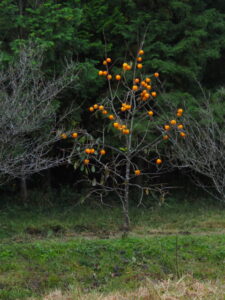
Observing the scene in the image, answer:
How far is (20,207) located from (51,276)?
17.3 feet

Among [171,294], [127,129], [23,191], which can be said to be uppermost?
[127,129]

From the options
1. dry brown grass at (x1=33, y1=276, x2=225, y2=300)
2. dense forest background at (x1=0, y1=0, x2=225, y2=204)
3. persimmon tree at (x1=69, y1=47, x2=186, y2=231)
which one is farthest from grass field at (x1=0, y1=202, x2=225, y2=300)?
dense forest background at (x1=0, y1=0, x2=225, y2=204)

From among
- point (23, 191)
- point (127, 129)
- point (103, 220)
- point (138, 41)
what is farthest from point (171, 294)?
point (23, 191)

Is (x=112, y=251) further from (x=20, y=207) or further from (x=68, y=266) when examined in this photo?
(x=20, y=207)

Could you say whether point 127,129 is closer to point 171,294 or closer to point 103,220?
point 103,220

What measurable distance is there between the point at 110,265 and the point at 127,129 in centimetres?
198

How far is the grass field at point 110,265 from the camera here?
440 centimetres

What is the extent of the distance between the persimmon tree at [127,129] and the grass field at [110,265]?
87 centimetres

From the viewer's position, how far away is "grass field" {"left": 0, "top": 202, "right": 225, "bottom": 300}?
4.40 metres

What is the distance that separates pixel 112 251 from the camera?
607 cm

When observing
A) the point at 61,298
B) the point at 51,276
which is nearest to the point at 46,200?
the point at 51,276

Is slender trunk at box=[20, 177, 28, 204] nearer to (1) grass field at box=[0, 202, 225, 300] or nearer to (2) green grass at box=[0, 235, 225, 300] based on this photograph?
(1) grass field at box=[0, 202, 225, 300]

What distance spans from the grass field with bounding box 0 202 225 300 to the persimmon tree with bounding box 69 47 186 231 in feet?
2.87

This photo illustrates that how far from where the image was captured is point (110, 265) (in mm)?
5738
